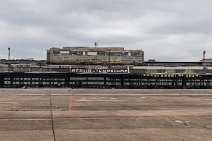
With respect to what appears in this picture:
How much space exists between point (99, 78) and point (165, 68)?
2127 centimetres

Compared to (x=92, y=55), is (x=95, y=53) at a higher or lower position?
Result: higher

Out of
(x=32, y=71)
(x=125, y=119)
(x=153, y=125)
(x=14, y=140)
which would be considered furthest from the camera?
(x=32, y=71)

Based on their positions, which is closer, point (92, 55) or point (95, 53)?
point (92, 55)

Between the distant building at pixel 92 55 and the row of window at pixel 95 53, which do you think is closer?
the distant building at pixel 92 55

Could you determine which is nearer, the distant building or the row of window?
the distant building

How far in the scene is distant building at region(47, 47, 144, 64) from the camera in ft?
530

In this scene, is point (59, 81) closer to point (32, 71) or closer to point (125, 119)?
point (32, 71)

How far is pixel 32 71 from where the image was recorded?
370 feet

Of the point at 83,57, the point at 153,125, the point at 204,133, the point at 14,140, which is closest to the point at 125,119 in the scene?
the point at 153,125

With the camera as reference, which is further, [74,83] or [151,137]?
[74,83]

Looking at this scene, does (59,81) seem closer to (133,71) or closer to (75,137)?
(133,71)

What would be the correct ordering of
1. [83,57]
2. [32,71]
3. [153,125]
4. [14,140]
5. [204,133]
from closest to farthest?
[14,140], [204,133], [153,125], [32,71], [83,57]

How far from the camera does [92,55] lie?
531ft

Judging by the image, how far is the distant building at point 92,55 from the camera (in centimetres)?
16150
